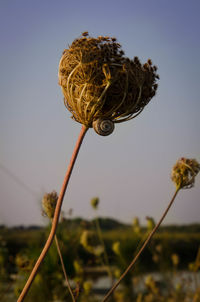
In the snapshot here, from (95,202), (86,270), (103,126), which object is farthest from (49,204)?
(86,270)

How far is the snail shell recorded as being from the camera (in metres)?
0.69

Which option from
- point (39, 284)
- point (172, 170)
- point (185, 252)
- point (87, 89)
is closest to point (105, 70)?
point (87, 89)

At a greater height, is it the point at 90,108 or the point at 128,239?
the point at 90,108

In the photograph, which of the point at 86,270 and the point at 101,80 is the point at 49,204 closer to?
the point at 101,80

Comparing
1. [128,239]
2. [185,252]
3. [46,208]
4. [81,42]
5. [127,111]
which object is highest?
[81,42]

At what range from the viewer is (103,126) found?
2.29 feet

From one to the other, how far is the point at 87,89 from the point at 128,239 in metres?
4.34

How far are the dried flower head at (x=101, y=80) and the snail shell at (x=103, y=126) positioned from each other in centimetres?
1

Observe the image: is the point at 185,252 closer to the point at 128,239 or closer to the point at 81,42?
the point at 128,239

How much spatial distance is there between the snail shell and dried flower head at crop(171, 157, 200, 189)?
0.22 m

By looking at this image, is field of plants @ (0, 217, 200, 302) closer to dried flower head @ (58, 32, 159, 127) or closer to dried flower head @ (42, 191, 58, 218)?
dried flower head @ (42, 191, 58, 218)

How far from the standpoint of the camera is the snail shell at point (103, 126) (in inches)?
27.2

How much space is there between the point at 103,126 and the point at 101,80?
0.28ft

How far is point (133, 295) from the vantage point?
4617mm
